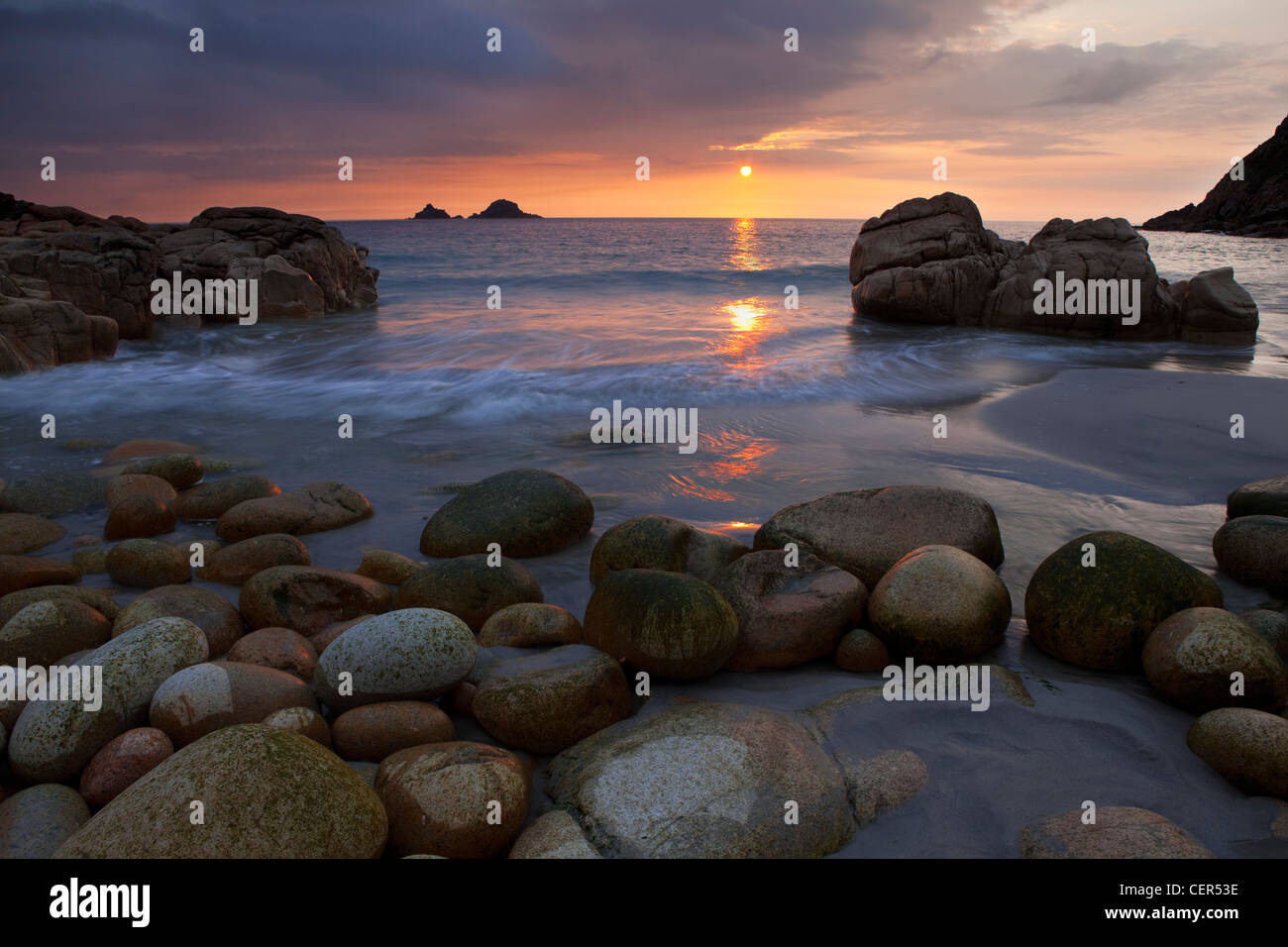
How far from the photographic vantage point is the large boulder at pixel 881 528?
4.57m

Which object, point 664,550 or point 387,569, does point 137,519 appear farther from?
point 664,550

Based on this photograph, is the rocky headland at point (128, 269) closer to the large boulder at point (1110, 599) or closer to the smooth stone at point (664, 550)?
the smooth stone at point (664, 550)

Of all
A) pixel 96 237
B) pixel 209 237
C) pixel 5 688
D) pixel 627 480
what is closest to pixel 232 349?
pixel 96 237

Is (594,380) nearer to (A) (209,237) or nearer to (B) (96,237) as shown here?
(B) (96,237)

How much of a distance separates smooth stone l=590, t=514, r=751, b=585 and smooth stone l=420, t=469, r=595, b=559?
655 millimetres

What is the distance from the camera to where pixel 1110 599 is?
373 centimetres

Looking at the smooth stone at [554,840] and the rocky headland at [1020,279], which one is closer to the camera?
the smooth stone at [554,840]

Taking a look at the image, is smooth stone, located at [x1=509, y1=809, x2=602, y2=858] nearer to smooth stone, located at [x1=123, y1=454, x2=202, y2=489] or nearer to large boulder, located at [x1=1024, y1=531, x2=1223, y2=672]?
large boulder, located at [x1=1024, y1=531, x2=1223, y2=672]

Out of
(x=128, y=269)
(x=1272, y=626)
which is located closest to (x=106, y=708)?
(x=1272, y=626)

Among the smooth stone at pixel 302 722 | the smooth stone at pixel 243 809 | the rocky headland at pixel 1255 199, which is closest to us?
the smooth stone at pixel 243 809

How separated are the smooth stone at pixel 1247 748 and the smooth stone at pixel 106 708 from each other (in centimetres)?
389

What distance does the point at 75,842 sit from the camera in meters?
2.37

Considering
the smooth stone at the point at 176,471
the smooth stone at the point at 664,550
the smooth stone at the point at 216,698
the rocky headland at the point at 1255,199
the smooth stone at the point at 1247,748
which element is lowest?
the smooth stone at the point at 1247,748

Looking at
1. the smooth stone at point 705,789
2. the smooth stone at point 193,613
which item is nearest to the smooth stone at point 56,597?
the smooth stone at point 193,613
